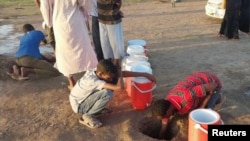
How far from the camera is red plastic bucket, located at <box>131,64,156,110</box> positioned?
412 centimetres

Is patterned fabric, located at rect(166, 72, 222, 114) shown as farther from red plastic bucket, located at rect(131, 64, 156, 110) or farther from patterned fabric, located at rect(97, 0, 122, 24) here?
patterned fabric, located at rect(97, 0, 122, 24)

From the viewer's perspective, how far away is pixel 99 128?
12.9 feet

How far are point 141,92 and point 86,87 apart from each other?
673 mm

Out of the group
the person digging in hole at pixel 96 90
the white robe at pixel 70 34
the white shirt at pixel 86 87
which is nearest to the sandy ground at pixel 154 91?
the person digging in hole at pixel 96 90

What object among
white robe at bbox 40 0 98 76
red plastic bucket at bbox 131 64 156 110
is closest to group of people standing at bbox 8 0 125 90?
white robe at bbox 40 0 98 76

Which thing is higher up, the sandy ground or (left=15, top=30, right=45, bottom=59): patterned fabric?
(left=15, top=30, right=45, bottom=59): patterned fabric

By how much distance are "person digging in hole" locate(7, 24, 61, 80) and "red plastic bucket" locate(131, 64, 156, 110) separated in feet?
5.27

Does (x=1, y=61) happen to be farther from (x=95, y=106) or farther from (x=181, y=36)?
(x=181, y=36)

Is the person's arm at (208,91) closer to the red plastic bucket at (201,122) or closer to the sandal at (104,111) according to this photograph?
the red plastic bucket at (201,122)

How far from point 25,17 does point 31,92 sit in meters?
4.84

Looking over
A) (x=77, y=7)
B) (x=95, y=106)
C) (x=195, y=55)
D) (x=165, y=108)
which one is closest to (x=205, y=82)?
(x=165, y=108)

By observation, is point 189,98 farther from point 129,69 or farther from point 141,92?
point 129,69

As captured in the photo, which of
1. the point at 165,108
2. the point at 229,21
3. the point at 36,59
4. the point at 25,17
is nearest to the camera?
the point at 165,108

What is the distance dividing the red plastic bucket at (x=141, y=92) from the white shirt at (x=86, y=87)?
0.53 metres
